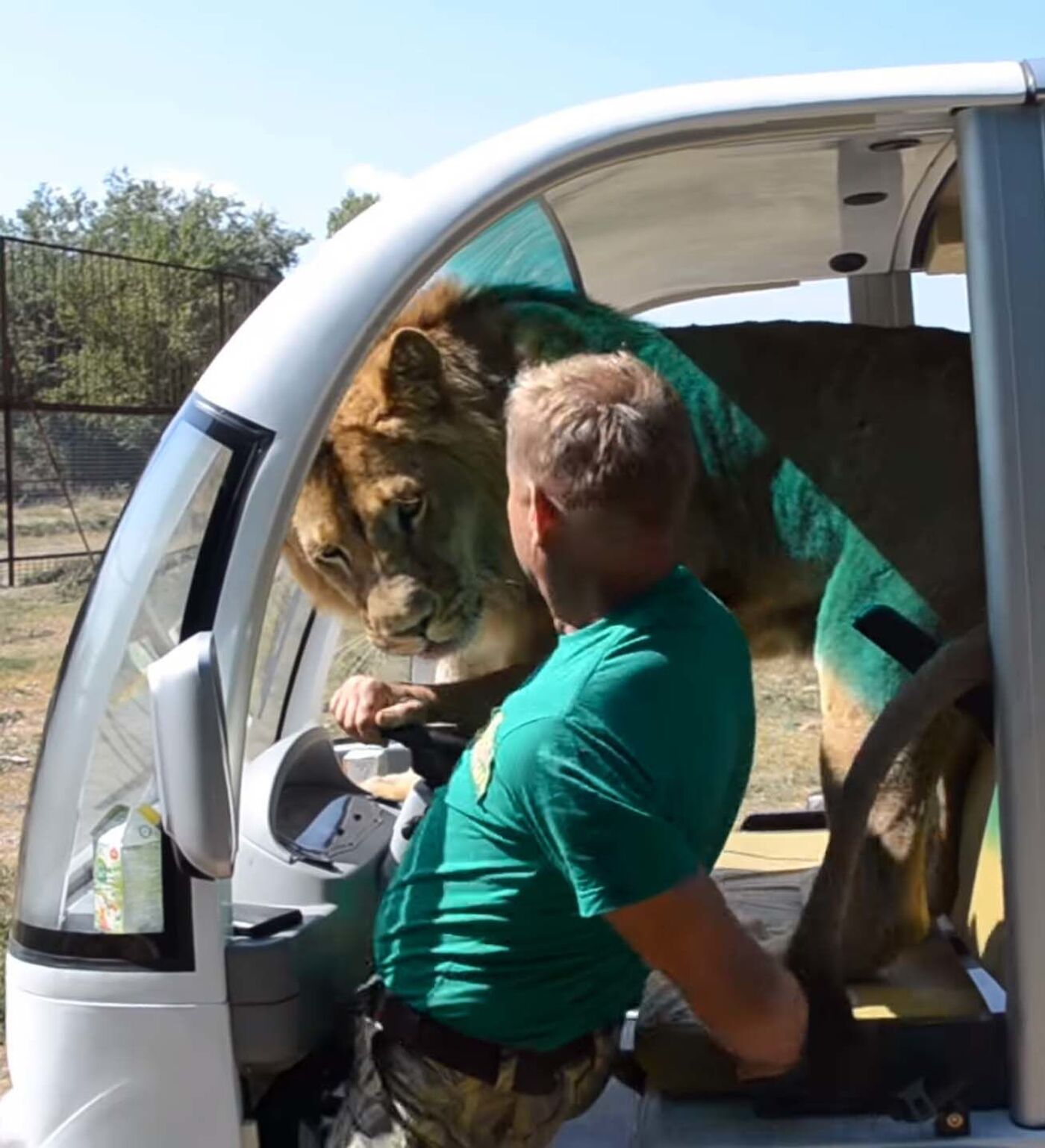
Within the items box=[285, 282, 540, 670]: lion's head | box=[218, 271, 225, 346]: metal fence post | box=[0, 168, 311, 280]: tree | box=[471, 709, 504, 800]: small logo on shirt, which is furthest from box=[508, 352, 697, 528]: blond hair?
box=[0, 168, 311, 280]: tree

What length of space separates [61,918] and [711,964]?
78 cm

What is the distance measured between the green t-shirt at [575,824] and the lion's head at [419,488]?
99 cm

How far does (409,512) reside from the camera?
2797 millimetres

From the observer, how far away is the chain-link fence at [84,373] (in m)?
12.6

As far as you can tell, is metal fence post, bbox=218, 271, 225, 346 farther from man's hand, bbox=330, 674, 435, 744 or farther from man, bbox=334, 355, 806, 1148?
man, bbox=334, 355, 806, 1148

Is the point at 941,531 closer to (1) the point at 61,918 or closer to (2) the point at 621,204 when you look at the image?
(2) the point at 621,204

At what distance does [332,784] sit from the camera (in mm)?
2688

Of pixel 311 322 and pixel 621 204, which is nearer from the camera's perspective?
pixel 311 322

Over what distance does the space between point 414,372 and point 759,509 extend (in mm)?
695

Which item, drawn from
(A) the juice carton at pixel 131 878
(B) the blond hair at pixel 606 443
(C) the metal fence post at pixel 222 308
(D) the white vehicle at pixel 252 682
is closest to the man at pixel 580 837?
(B) the blond hair at pixel 606 443

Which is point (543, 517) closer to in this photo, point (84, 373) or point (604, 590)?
point (604, 590)

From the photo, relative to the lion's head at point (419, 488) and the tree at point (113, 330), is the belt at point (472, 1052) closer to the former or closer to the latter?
the lion's head at point (419, 488)

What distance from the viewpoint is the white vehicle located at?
5.56 ft

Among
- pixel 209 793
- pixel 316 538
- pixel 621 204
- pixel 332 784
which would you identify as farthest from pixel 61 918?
pixel 621 204
